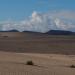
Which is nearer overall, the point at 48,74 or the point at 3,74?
the point at 3,74

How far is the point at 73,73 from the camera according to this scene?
20.1 metres

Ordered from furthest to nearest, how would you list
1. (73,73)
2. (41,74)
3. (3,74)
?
(73,73)
(41,74)
(3,74)

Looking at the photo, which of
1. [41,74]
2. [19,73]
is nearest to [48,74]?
[41,74]

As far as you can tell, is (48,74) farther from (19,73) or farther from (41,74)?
(19,73)

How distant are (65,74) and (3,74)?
4295 millimetres

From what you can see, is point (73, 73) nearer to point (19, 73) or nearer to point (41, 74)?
point (41, 74)

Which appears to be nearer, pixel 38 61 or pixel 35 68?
pixel 35 68

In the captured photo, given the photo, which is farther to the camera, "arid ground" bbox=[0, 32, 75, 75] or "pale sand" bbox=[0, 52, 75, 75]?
"arid ground" bbox=[0, 32, 75, 75]

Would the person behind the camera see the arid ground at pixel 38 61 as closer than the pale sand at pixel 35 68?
No

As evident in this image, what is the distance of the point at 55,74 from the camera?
18.8m

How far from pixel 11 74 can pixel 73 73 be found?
465 cm

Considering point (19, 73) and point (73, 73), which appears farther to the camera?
point (73, 73)

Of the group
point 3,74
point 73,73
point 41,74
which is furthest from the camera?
point 73,73

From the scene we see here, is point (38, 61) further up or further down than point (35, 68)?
further down
